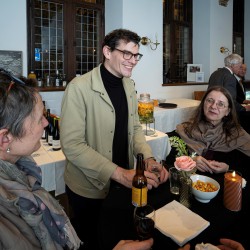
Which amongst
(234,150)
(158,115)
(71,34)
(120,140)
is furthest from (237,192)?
(71,34)

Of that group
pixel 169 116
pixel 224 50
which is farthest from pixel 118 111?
pixel 224 50

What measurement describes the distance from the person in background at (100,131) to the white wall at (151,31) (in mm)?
2575

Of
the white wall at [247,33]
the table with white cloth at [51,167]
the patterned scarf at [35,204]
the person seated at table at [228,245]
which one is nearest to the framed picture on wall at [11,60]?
the table with white cloth at [51,167]

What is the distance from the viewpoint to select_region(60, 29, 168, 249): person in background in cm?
129

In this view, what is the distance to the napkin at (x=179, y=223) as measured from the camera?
923mm

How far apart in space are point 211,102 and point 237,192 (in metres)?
1.04

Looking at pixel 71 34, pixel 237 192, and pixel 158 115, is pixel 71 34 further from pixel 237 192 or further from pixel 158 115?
pixel 237 192

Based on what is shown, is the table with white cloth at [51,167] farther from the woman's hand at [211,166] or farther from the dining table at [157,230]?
the woman's hand at [211,166]

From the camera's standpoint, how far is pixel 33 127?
82cm

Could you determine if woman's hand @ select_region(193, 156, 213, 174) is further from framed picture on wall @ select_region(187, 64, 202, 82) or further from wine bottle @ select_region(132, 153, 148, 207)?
framed picture on wall @ select_region(187, 64, 202, 82)

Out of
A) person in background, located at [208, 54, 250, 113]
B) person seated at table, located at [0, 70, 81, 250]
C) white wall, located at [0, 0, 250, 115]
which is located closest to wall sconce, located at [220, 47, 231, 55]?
white wall, located at [0, 0, 250, 115]

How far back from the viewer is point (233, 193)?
1104mm

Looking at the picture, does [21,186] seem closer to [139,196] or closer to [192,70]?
[139,196]

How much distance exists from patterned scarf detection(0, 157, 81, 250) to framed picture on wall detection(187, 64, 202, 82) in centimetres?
533
